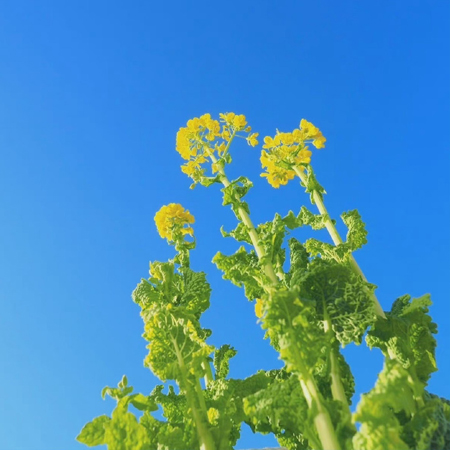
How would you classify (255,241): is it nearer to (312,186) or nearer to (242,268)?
(242,268)

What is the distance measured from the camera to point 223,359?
14.8 feet

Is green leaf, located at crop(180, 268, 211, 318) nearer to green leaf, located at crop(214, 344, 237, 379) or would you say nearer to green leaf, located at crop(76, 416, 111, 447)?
green leaf, located at crop(214, 344, 237, 379)

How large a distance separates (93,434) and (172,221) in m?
2.24

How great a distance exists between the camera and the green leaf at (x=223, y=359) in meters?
4.47

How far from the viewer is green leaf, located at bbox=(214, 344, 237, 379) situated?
4469 millimetres

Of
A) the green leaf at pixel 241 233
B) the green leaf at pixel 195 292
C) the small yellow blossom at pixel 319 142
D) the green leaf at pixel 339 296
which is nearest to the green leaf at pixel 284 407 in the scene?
the green leaf at pixel 339 296

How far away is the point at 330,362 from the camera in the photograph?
3590mm

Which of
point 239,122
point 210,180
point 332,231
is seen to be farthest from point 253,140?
point 332,231

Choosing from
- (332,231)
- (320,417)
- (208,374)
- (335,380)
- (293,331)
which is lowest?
(320,417)

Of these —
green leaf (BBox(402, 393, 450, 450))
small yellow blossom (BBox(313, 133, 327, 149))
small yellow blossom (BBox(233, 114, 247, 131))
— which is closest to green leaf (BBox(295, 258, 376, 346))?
green leaf (BBox(402, 393, 450, 450))

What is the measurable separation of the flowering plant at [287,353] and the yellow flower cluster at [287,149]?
1.12ft

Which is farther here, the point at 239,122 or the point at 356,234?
the point at 239,122

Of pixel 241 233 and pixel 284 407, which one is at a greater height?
pixel 241 233

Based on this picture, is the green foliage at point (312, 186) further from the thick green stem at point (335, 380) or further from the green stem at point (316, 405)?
the green stem at point (316, 405)
